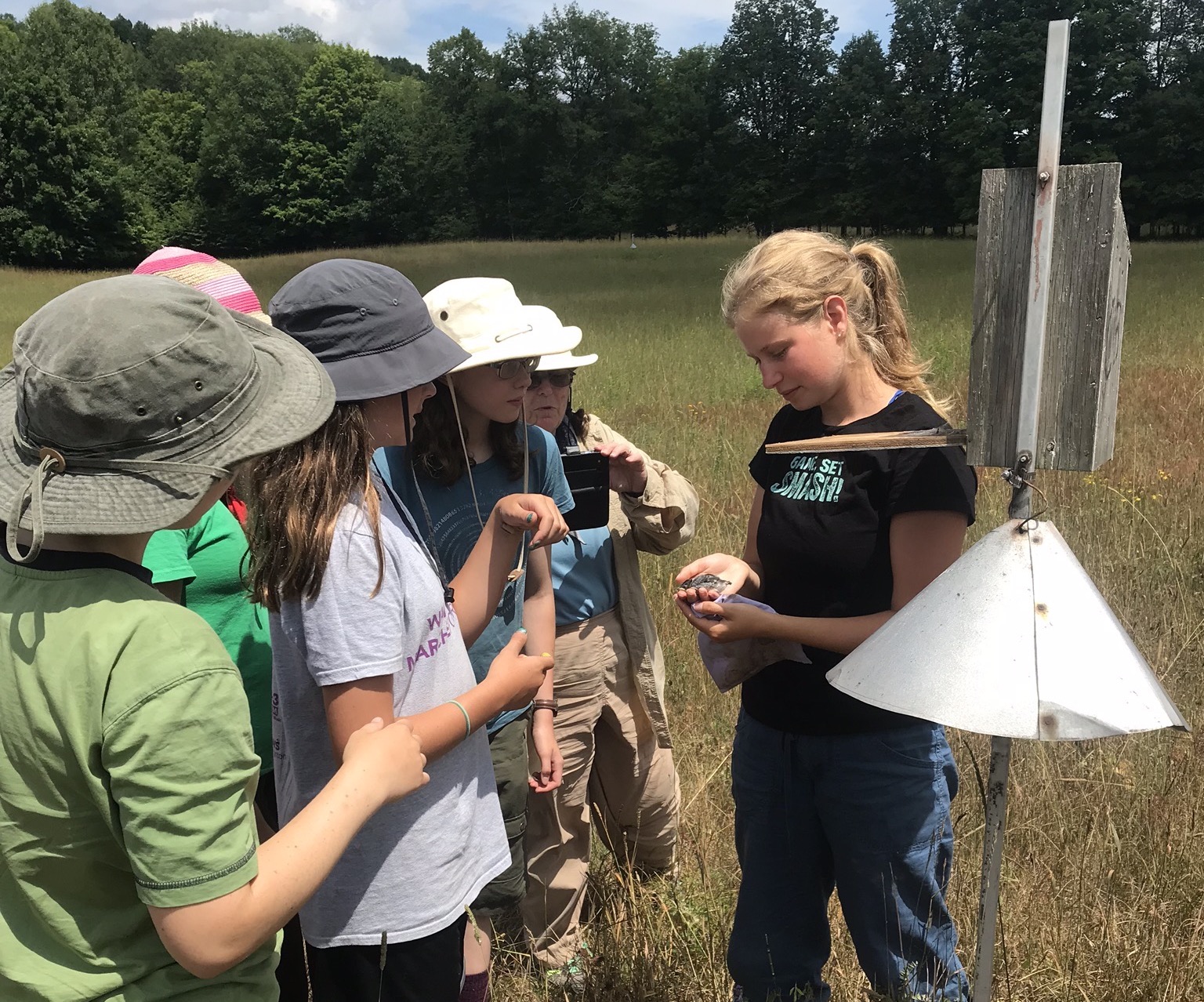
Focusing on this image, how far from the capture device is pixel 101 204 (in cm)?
4419

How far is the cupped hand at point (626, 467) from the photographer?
8.56ft

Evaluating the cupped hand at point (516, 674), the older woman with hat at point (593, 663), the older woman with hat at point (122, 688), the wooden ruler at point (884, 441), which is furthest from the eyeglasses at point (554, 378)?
the older woman with hat at point (122, 688)

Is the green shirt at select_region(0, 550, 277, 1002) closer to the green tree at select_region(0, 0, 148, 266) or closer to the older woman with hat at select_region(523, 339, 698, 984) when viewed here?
the older woman with hat at select_region(523, 339, 698, 984)

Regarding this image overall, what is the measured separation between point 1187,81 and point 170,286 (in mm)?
52772

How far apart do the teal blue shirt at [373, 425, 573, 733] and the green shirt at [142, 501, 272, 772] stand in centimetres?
38

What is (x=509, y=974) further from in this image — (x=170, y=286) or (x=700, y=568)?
(x=170, y=286)

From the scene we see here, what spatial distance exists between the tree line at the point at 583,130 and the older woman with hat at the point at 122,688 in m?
Answer: 42.2

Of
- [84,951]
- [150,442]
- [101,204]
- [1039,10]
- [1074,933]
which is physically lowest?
[1074,933]

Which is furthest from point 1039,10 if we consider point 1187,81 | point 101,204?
point 101,204

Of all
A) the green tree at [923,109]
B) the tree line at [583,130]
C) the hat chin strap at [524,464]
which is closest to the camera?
the hat chin strap at [524,464]

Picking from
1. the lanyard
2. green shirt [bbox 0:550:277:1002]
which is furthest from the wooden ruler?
green shirt [bbox 0:550:277:1002]

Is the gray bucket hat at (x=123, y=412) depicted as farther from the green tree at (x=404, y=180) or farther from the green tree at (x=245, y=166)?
the green tree at (x=404, y=180)

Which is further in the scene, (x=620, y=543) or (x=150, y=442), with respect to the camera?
(x=620, y=543)

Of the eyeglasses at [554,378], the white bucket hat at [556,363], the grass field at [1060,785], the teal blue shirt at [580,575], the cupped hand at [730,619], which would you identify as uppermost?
the white bucket hat at [556,363]
